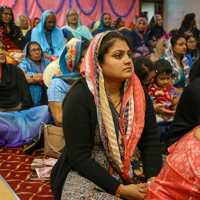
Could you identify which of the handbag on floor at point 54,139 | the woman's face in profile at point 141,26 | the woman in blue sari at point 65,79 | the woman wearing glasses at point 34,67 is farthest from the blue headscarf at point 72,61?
the woman's face in profile at point 141,26

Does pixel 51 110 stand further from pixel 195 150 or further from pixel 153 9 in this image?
pixel 153 9

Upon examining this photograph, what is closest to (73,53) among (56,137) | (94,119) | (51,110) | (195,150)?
(51,110)

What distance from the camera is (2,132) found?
2.81 meters

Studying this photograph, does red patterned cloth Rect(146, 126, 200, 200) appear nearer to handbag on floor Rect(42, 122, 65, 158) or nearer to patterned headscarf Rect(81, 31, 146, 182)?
patterned headscarf Rect(81, 31, 146, 182)

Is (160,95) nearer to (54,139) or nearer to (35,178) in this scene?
(54,139)

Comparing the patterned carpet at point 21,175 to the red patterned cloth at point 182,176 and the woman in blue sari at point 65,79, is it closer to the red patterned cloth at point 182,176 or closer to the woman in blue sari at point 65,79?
the woman in blue sari at point 65,79

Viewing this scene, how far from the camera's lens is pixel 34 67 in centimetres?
375

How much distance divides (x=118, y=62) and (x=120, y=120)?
32 centimetres

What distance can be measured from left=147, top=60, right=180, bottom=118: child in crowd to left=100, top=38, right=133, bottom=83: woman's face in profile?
50.4 inches

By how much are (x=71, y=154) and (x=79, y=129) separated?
13cm

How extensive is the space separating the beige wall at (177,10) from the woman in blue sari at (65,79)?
827 centimetres

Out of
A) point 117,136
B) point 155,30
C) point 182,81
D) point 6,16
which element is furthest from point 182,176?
point 155,30

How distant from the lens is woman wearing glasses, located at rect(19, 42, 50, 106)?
3469mm

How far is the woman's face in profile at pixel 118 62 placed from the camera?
54.4 inches
